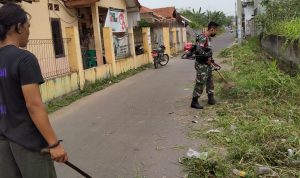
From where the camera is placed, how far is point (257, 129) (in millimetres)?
5488

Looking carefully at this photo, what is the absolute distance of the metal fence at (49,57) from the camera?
32.8ft

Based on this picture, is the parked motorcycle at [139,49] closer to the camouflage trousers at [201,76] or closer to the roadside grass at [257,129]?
the roadside grass at [257,129]

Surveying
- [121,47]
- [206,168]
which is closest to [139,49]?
[121,47]

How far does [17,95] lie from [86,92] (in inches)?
341

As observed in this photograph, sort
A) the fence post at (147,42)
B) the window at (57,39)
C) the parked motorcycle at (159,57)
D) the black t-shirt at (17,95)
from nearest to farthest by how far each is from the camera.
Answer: the black t-shirt at (17,95) → the window at (57,39) → the parked motorcycle at (159,57) → the fence post at (147,42)

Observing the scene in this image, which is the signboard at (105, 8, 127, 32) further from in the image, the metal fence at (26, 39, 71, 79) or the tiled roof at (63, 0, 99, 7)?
the metal fence at (26, 39, 71, 79)

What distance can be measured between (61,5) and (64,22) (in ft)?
1.83

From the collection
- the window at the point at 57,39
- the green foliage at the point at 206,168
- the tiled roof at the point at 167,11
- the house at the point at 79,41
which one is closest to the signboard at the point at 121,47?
the house at the point at 79,41

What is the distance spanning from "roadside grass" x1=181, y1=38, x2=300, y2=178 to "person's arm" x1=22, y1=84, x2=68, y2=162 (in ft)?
6.72

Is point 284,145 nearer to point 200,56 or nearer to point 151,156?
point 151,156

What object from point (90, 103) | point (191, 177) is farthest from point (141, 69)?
point (191, 177)

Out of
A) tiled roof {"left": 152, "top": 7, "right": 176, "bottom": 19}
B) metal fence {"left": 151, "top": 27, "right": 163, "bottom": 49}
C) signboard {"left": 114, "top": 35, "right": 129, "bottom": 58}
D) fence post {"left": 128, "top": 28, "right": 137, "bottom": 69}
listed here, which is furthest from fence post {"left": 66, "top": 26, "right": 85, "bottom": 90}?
tiled roof {"left": 152, "top": 7, "right": 176, "bottom": 19}

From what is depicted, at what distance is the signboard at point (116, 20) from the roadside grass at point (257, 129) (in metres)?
8.41

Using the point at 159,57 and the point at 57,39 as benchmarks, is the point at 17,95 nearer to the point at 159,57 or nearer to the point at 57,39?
the point at 57,39
